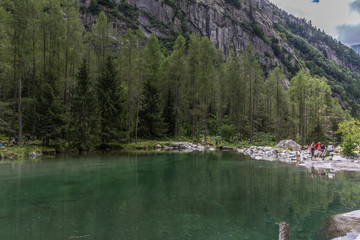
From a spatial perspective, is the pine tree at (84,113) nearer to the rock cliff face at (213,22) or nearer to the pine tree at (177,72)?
the pine tree at (177,72)

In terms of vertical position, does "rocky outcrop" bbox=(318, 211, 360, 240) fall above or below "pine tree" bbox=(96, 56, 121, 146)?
below

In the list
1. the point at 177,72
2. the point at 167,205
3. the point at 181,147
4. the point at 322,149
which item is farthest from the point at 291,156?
the point at 177,72

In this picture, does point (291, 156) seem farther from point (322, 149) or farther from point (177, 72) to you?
point (177, 72)

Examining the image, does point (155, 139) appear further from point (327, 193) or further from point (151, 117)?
point (327, 193)

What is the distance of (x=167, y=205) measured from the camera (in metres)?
8.30

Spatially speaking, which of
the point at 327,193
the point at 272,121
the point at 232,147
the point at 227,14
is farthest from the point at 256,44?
the point at 327,193

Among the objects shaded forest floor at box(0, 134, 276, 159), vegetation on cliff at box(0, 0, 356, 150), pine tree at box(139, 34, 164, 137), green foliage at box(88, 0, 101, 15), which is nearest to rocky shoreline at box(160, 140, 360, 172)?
shaded forest floor at box(0, 134, 276, 159)

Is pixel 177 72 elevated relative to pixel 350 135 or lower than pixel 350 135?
elevated

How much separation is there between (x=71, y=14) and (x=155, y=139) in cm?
2044

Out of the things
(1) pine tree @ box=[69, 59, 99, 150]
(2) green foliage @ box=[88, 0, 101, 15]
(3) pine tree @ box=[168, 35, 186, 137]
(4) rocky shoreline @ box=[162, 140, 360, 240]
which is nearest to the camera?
(4) rocky shoreline @ box=[162, 140, 360, 240]

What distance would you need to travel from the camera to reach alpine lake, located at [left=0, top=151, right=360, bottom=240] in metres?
6.09

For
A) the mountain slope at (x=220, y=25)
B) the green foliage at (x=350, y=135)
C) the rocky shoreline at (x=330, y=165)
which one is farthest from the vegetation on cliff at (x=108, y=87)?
the mountain slope at (x=220, y=25)

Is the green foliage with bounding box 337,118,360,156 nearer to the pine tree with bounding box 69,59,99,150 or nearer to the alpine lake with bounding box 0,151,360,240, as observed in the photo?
the alpine lake with bounding box 0,151,360,240

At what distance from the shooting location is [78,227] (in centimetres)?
629
